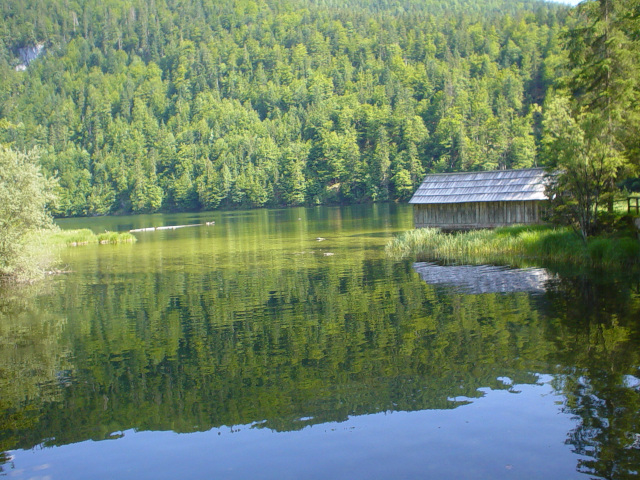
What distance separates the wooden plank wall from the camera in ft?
134

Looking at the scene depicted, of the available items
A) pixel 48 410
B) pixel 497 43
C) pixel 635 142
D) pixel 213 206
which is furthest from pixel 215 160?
pixel 48 410

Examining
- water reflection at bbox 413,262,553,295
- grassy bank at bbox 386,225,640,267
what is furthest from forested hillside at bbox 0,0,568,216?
water reflection at bbox 413,262,553,295

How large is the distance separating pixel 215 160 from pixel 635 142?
5340 inches

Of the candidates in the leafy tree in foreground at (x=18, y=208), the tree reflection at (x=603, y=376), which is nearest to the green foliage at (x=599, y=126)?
the tree reflection at (x=603, y=376)

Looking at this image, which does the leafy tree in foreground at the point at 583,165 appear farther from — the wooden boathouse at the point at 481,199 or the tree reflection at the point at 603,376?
the tree reflection at the point at 603,376

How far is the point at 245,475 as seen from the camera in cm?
1108

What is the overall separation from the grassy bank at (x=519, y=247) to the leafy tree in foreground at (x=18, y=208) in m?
20.0

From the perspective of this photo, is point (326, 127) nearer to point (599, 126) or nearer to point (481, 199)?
point (481, 199)

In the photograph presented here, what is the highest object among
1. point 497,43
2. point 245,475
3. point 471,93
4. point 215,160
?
point 497,43

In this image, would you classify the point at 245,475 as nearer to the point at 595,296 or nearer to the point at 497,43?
the point at 595,296

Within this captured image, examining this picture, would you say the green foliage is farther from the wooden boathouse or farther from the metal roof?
the metal roof

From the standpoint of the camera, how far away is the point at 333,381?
15.2 meters

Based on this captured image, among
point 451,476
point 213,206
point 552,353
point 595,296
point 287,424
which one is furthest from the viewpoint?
point 213,206

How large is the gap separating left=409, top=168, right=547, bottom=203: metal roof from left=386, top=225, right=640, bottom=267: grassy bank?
292 centimetres
